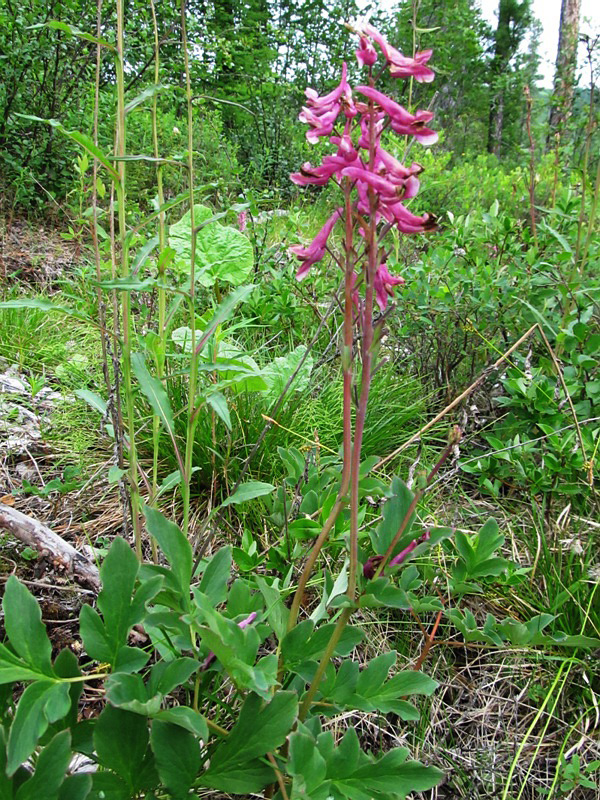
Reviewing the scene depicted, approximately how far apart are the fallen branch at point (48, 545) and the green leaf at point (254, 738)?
67cm

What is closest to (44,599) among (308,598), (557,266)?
(308,598)

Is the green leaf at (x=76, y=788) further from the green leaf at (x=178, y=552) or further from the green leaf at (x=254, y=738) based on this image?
the green leaf at (x=178, y=552)

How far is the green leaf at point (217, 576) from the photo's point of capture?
0.98 meters

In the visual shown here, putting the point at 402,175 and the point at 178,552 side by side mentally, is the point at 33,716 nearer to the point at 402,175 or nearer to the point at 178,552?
the point at 178,552

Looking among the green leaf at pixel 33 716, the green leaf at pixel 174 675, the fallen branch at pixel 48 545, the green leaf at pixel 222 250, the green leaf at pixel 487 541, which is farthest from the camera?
the green leaf at pixel 222 250

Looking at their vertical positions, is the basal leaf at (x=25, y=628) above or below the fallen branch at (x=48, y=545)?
above

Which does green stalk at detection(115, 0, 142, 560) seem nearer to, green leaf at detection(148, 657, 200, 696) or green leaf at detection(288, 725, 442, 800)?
green leaf at detection(148, 657, 200, 696)

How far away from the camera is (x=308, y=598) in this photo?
60.7 inches

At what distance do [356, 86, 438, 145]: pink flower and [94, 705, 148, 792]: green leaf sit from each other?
2.99ft

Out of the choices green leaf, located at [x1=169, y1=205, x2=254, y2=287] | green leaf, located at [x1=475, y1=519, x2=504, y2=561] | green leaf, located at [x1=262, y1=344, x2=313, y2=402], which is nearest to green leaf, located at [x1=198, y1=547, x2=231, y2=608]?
green leaf, located at [x1=475, y1=519, x2=504, y2=561]

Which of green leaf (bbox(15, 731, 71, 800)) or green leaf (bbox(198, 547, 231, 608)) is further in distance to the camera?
green leaf (bbox(198, 547, 231, 608))

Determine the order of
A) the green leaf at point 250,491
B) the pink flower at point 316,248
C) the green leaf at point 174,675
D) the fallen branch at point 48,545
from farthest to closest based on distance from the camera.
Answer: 1. the fallen branch at point 48,545
2. the green leaf at point 250,491
3. the pink flower at point 316,248
4. the green leaf at point 174,675

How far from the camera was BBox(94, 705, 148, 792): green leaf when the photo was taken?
0.77m

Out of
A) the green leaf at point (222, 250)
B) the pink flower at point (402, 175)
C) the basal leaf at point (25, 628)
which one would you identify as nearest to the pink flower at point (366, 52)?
the pink flower at point (402, 175)
